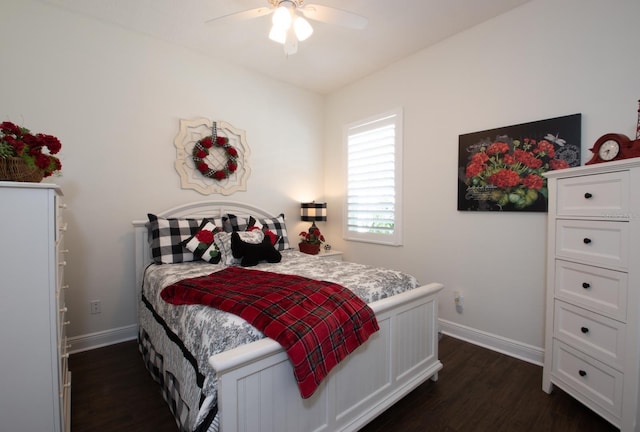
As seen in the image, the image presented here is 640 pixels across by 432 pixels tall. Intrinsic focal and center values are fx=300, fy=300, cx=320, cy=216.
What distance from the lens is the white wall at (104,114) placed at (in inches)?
91.7

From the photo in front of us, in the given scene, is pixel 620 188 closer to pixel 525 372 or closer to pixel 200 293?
pixel 525 372

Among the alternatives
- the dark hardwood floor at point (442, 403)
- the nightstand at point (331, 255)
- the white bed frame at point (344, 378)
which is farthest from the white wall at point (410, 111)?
the white bed frame at point (344, 378)

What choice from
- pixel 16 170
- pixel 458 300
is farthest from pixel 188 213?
pixel 458 300

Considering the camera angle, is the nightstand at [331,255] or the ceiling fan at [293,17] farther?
the nightstand at [331,255]

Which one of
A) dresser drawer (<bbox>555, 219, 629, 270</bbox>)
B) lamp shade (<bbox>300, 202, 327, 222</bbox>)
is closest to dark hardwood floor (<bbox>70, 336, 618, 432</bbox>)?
dresser drawer (<bbox>555, 219, 629, 270</bbox>)

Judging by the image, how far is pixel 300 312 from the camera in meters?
1.40

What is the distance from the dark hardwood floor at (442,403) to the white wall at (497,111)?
0.49 metres

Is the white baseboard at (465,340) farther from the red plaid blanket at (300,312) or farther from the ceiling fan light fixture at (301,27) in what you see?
the ceiling fan light fixture at (301,27)

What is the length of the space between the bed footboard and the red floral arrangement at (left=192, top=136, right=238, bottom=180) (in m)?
2.29

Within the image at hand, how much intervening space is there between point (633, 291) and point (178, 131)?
3.56 meters

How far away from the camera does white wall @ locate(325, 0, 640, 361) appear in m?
2.04

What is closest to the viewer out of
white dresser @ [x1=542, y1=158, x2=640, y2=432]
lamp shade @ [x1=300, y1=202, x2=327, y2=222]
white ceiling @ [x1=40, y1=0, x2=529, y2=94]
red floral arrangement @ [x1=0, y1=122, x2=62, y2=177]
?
red floral arrangement @ [x1=0, y1=122, x2=62, y2=177]

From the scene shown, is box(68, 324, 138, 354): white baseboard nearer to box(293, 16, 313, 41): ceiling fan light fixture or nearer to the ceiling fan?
the ceiling fan

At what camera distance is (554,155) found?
2223 millimetres
